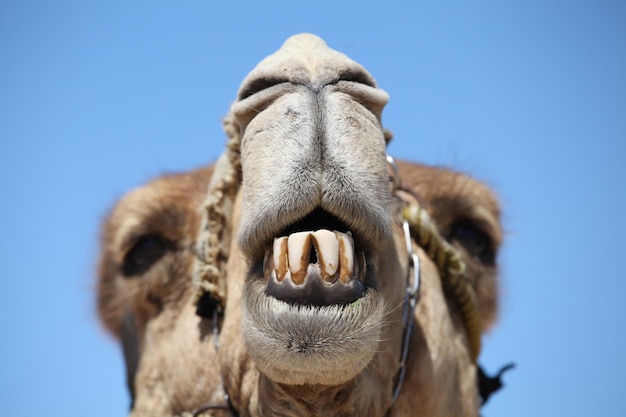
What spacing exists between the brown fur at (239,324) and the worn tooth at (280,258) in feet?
1.02

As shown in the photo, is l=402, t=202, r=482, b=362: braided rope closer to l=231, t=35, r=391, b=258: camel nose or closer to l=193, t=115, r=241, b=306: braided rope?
l=193, t=115, r=241, b=306: braided rope

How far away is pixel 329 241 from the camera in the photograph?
2793mm

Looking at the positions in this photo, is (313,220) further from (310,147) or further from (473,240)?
(473,240)

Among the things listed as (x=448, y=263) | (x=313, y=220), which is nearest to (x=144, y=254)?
(x=448, y=263)

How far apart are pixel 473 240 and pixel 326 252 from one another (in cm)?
218

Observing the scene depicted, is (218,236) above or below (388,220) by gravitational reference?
below

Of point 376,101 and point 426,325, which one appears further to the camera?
point 426,325

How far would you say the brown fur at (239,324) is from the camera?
347 cm

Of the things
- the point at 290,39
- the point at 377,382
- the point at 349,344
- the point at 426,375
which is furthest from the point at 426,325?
the point at 290,39

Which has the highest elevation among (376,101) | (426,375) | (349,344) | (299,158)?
(376,101)

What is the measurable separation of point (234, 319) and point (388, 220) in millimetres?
996

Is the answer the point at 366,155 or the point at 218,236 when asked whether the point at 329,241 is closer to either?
the point at 366,155

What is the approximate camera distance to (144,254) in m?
4.59

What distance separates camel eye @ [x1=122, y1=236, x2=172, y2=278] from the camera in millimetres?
4539
